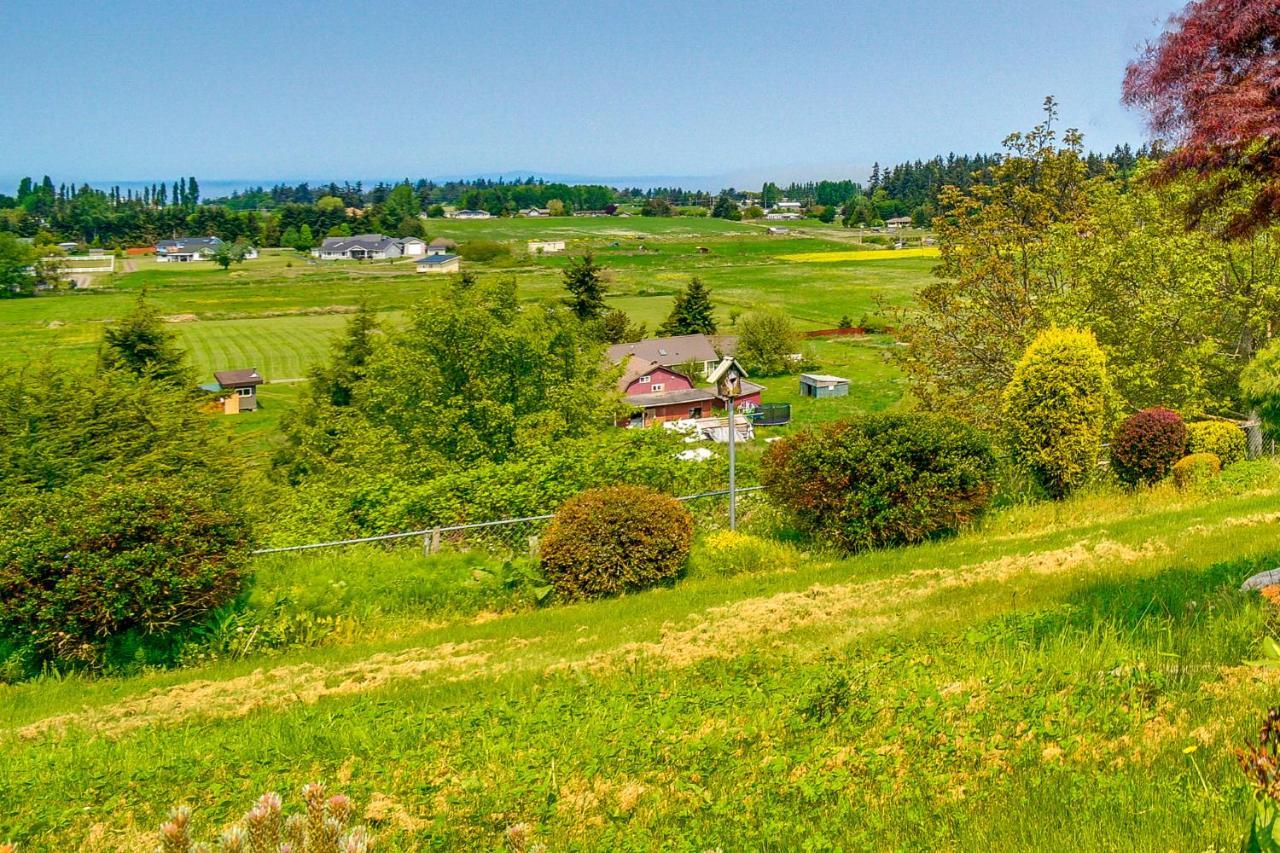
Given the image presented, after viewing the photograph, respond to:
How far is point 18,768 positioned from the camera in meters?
6.15

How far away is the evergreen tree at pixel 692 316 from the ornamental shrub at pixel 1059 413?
65283 mm

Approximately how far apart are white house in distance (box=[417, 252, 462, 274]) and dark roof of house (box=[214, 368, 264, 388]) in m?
76.7

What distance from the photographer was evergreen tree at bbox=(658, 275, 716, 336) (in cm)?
8100

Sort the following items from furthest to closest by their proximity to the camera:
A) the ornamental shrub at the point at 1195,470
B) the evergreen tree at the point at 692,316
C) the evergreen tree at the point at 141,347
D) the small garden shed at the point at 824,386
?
the evergreen tree at the point at 692,316, the small garden shed at the point at 824,386, the evergreen tree at the point at 141,347, the ornamental shrub at the point at 1195,470

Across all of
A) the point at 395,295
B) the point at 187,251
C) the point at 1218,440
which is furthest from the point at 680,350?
the point at 187,251

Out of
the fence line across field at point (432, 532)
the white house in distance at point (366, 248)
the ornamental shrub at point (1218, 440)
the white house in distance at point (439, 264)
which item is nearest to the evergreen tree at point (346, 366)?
the fence line across field at point (432, 532)

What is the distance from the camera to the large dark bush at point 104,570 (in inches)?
361

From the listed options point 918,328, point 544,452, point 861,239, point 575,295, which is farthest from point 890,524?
point 861,239

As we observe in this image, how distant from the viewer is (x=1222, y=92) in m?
5.68

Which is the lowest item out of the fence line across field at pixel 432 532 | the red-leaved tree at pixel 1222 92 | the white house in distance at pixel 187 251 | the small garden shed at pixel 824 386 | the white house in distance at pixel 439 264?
the small garden shed at pixel 824 386

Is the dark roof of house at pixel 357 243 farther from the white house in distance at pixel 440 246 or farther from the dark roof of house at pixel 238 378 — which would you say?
the dark roof of house at pixel 238 378

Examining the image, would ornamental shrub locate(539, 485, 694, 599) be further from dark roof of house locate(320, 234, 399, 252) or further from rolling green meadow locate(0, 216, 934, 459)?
dark roof of house locate(320, 234, 399, 252)

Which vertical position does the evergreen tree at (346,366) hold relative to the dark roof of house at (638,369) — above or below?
above

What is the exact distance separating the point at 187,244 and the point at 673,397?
130 meters
